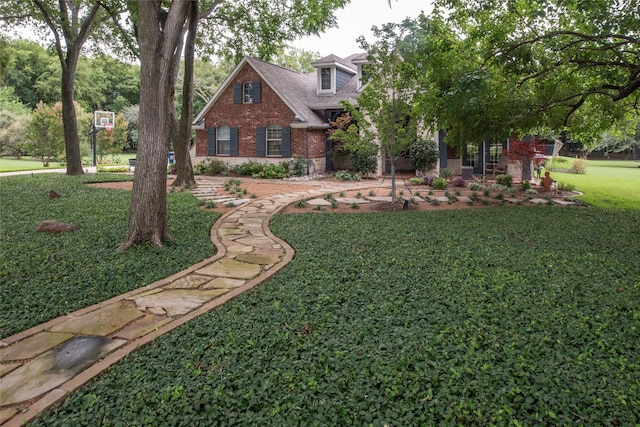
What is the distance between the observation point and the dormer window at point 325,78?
67.2 feet

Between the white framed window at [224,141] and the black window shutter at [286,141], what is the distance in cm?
309

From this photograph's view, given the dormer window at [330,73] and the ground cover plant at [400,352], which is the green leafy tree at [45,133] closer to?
the dormer window at [330,73]

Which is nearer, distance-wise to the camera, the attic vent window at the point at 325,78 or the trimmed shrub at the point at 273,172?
the trimmed shrub at the point at 273,172

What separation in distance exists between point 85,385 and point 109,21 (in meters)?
18.3

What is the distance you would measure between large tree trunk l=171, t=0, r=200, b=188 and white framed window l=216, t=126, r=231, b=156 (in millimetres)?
6544

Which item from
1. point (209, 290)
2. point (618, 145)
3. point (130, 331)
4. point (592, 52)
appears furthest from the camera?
point (618, 145)

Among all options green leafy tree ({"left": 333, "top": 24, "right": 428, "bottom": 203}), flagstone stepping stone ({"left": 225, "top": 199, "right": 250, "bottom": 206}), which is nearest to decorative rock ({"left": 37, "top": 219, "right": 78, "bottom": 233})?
flagstone stepping stone ({"left": 225, "top": 199, "right": 250, "bottom": 206})

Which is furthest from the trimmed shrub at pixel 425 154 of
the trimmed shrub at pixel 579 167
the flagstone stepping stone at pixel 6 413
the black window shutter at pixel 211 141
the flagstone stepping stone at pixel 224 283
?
the flagstone stepping stone at pixel 6 413

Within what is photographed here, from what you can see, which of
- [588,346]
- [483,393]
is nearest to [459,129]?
[588,346]

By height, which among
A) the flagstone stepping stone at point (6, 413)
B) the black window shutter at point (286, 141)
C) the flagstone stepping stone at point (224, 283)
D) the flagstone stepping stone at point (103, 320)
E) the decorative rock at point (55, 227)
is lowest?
the flagstone stepping stone at point (6, 413)

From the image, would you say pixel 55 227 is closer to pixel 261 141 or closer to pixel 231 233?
pixel 231 233

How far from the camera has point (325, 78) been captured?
2062 centimetres

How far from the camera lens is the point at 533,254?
A: 19.3ft

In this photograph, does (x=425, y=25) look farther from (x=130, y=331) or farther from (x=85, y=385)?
(x=85, y=385)
